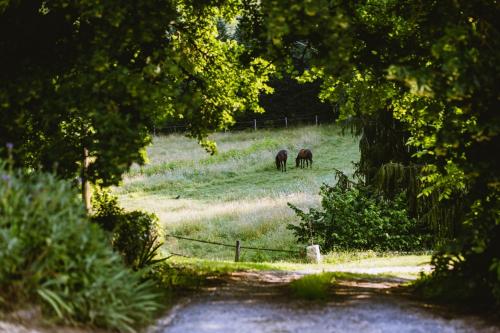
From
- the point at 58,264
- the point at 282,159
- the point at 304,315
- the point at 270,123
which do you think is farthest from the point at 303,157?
the point at 58,264

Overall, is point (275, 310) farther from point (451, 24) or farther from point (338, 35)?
point (451, 24)

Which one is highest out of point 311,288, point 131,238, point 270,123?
point 270,123

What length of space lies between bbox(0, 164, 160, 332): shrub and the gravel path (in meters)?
0.74

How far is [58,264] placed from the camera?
21.9 feet

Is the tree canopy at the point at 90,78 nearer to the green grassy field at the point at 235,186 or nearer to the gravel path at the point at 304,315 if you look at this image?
the gravel path at the point at 304,315

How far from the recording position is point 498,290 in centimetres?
830

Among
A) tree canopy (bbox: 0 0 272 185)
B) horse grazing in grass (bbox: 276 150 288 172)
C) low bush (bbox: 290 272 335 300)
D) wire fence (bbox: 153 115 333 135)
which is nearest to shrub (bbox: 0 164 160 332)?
tree canopy (bbox: 0 0 272 185)

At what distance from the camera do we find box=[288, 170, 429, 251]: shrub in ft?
73.5

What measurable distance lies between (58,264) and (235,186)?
30121 millimetres

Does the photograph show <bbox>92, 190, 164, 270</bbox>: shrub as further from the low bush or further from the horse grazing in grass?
the horse grazing in grass

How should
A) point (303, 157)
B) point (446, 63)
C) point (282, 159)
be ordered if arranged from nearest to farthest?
point (446, 63)
point (282, 159)
point (303, 157)

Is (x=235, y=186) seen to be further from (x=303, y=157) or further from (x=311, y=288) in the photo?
(x=311, y=288)

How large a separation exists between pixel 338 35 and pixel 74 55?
451cm

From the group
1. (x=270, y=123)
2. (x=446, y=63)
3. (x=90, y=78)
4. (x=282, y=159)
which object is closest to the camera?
(x=446, y=63)
